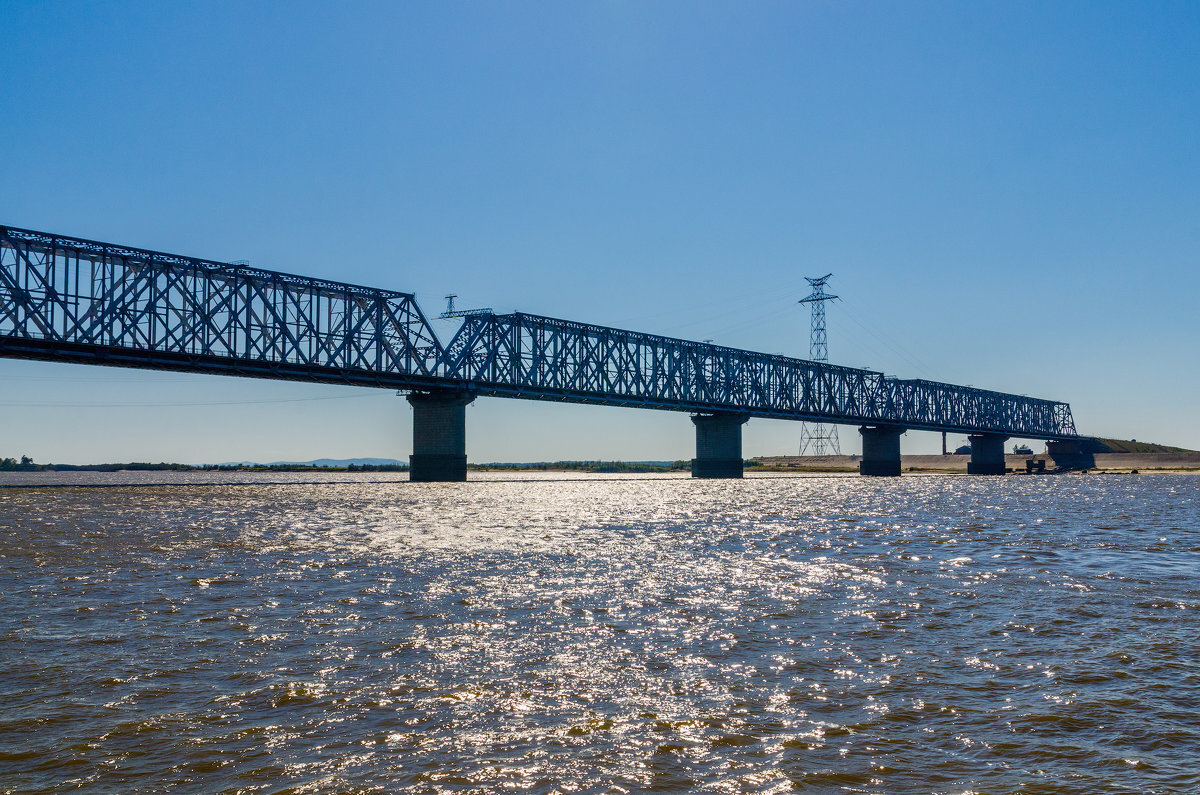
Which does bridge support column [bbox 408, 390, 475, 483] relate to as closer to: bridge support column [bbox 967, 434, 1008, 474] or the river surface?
the river surface

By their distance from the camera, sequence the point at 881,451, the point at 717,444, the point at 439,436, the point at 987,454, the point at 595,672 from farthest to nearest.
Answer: the point at 987,454 → the point at 881,451 → the point at 717,444 → the point at 439,436 → the point at 595,672

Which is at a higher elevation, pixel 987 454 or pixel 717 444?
pixel 717 444

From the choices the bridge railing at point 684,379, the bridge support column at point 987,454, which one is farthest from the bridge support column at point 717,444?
the bridge support column at point 987,454

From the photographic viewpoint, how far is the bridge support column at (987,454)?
185125 mm

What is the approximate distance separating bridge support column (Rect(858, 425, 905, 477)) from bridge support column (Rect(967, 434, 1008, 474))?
119 feet

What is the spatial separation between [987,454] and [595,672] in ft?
640

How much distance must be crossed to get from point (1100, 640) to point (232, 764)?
11.3 m

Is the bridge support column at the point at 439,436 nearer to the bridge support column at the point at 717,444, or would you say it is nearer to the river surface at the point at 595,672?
the bridge support column at the point at 717,444

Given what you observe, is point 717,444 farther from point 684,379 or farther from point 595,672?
point 595,672

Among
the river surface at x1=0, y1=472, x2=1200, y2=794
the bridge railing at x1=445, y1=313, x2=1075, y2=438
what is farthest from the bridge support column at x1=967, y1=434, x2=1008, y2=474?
the river surface at x1=0, y1=472, x2=1200, y2=794

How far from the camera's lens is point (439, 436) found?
8944cm

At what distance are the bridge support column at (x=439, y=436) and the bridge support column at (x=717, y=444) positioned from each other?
4283 cm

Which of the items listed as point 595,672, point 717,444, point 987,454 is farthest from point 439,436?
point 987,454

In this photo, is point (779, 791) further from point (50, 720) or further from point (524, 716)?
point (50, 720)
